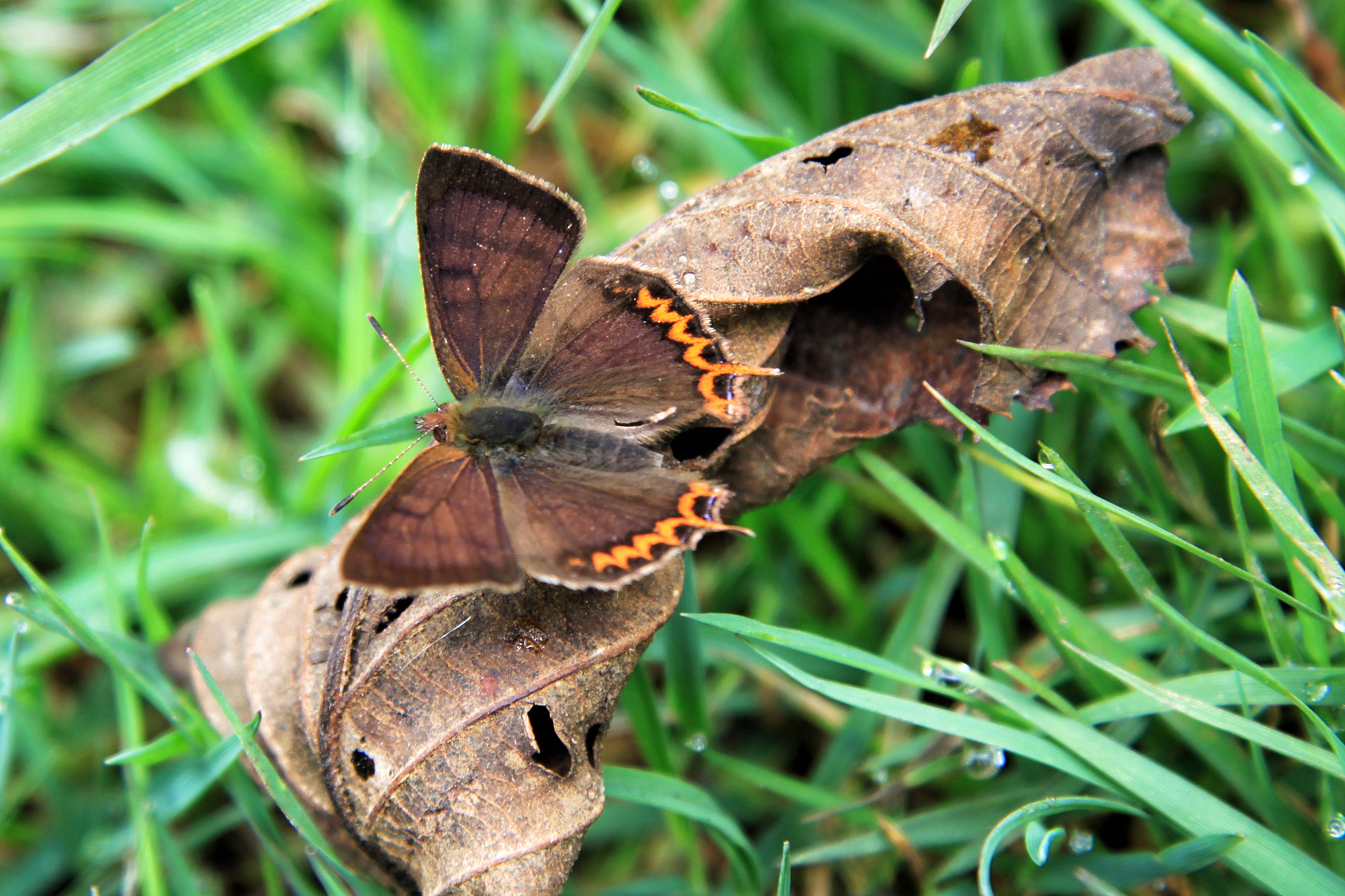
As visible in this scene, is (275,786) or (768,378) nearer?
(275,786)

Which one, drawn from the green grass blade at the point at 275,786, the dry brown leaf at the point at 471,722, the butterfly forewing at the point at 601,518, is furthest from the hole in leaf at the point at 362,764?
the butterfly forewing at the point at 601,518

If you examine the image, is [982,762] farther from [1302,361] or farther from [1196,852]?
[1302,361]

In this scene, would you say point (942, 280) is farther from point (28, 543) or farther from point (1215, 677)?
point (28, 543)

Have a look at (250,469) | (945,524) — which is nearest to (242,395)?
(250,469)

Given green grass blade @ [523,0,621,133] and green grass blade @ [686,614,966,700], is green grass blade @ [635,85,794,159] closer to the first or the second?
green grass blade @ [523,0,621,133]

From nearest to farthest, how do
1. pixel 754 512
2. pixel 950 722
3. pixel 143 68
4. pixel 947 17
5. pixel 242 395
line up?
pixel 950 722 → pixel 947 17 → pixel 143 68 → pixel 754 512 → pixel 242 395

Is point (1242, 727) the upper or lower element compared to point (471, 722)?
upper

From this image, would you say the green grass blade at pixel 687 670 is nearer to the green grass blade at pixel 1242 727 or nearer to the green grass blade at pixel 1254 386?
the green grass blade at pixel 1242 727
